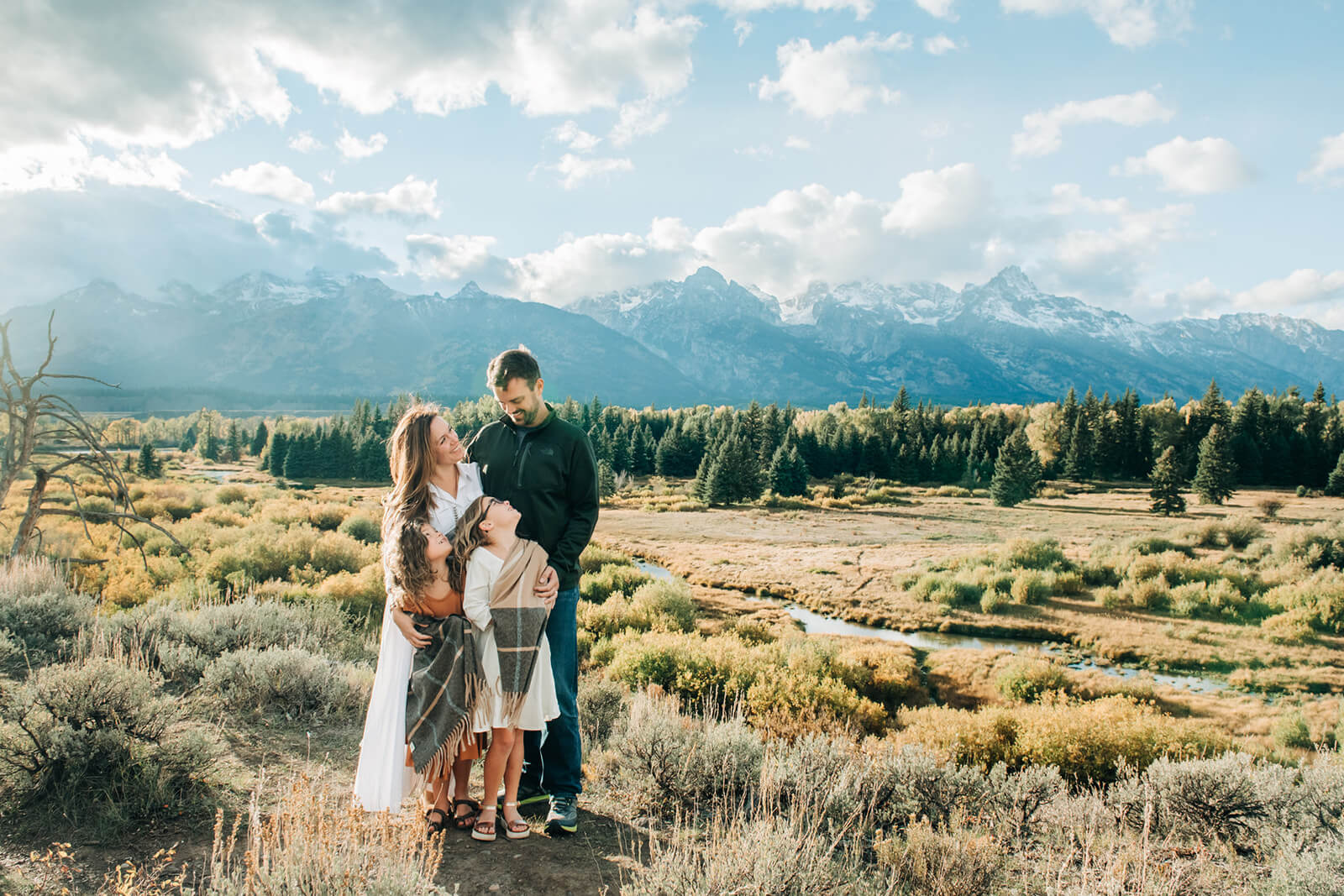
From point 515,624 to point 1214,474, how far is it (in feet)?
215

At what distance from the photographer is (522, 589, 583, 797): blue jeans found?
4.15 m

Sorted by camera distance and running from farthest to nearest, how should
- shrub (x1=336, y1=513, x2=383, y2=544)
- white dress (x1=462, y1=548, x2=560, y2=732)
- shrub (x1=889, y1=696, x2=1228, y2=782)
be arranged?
shrub (x1=336, y1=513, x2=383, y2=544) → shrub (x1=889, y1=696, x2=1228, y2=782) → white dress (x1=462, y1=548, x2=560, y2=732)

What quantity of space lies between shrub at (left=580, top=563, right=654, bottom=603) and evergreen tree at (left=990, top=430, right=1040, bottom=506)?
42.1m

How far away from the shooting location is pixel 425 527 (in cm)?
350

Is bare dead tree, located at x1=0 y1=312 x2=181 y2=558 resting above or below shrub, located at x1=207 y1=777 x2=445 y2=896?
above

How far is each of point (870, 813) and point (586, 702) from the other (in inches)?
137

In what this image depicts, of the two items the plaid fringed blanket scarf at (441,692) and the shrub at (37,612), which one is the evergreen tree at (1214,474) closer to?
the plaid fringed blanket scarf at (441,692)

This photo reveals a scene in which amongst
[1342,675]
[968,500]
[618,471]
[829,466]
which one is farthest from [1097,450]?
[1342,675]

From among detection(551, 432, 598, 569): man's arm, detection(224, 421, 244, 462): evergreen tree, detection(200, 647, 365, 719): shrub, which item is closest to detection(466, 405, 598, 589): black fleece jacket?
detection(551, 432, 598, 569): man's arm

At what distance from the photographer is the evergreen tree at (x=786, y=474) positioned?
60.4 meters

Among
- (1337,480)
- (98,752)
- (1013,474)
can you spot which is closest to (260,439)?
(1013,474)

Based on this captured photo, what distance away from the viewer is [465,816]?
3.92 metres

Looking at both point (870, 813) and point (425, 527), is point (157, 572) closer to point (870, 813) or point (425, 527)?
point (425, 527)

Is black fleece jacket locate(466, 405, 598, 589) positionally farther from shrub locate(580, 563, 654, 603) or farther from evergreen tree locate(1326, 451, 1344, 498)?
evergreen tree locate(1326, 451, 1344, 498)
